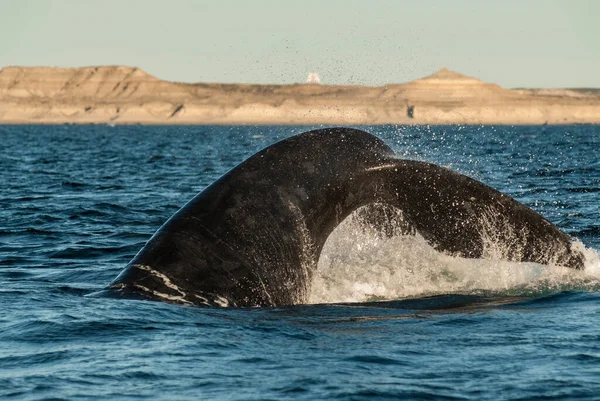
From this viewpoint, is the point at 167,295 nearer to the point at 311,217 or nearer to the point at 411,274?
the point at 311,217

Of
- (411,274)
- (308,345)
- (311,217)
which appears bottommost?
(308,345)

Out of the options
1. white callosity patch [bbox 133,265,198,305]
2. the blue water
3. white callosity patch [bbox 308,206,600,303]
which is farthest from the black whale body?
white callosity patch [bbox 308,206,600,303]

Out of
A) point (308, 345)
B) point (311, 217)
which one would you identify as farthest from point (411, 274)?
point (308, 345)

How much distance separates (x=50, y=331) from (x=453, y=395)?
3.32m

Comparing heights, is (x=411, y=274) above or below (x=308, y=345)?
above

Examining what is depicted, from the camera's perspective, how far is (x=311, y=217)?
24.9 feet

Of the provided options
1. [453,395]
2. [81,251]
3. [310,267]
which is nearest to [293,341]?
[310,267]

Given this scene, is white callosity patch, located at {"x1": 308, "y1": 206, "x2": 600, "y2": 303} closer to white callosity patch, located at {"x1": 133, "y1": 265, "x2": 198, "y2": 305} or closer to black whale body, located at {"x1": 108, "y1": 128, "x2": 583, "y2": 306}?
black whale body, located at {"x1": 108, "y1": 128, "x2": 583, "y2": 306}

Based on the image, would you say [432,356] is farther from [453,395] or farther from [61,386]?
[61,386]

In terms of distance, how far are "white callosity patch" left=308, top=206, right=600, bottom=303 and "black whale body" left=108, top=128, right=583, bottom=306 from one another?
0.63 m

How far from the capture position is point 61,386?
6328mm

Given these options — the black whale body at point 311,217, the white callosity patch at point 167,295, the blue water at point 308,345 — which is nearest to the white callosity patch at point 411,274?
the blue water at point 308,345

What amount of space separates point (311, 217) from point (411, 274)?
226 cm

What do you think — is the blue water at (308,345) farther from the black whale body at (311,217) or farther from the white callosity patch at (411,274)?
the black whale body at (311,217)
